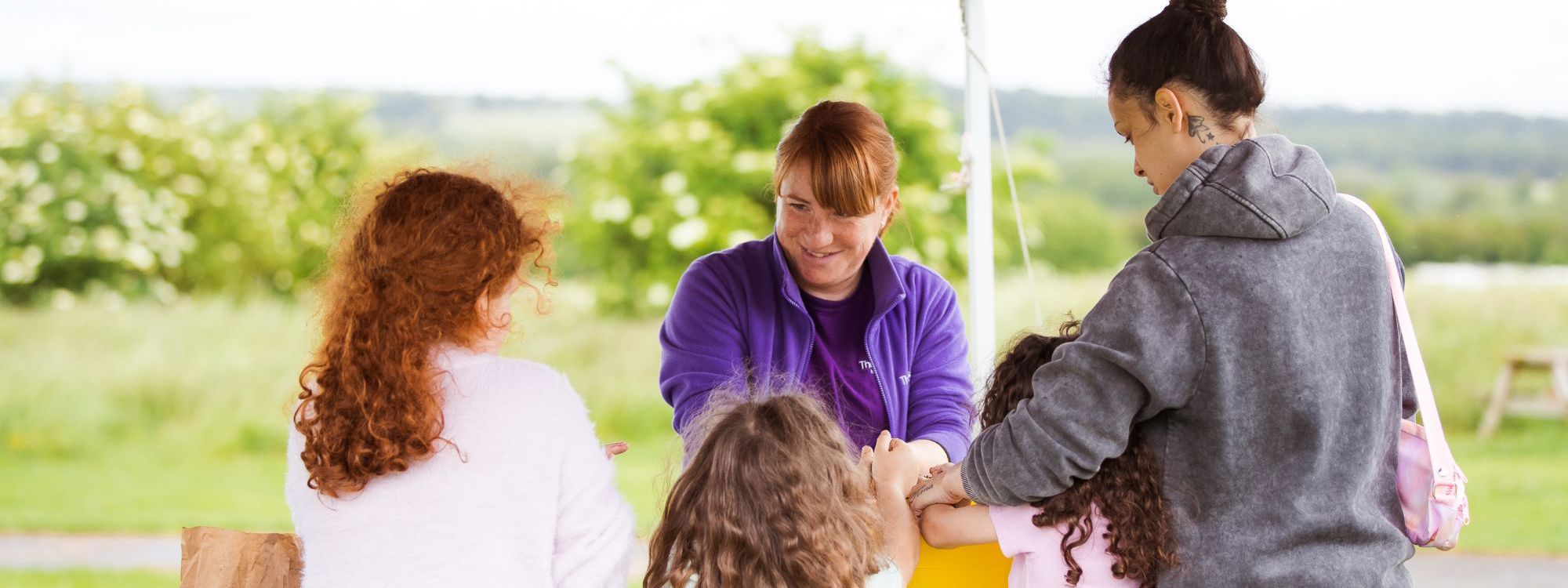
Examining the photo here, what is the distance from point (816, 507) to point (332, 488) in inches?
24.2

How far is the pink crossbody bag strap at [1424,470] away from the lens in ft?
4.95

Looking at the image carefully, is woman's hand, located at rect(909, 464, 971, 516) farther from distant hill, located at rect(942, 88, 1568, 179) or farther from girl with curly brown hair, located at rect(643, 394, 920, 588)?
distant hill, located at rect(942, 88, 1568, 179)

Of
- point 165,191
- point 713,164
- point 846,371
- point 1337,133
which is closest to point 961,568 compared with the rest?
point 846,371

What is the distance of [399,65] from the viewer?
7.57 meters

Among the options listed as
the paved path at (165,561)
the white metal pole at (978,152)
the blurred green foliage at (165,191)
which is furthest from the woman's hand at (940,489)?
the blurred green foliage at (165,191)

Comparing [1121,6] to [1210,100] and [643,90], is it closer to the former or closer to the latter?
[643,90]

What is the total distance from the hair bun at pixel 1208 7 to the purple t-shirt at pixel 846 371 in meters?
0.85

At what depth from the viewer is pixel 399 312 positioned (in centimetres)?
164

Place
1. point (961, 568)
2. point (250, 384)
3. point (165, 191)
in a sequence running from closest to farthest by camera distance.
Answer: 1. point (961, 568)
2. point (250, 384)
3. point (165, 191)

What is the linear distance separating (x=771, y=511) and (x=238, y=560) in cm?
74

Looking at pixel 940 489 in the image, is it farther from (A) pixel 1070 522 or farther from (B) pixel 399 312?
(B) pixel 399 312

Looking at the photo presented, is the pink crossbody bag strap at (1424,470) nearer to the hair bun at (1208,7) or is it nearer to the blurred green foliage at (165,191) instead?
the hair bun at (1208,7)

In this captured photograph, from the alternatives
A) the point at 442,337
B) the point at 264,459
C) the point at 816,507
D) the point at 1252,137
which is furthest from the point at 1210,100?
the point at 264,459

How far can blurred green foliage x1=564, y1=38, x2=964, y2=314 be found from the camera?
6266 millimetres
